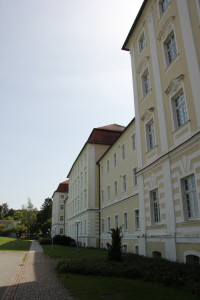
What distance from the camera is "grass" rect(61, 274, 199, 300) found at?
702cm

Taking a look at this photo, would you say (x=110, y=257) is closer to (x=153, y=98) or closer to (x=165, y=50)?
(x=153, y=98)

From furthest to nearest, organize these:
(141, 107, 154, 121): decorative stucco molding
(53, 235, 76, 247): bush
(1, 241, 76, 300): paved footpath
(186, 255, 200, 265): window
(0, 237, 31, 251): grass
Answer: (53, 235, 76, 247): bush
(0, 237, 31, 251): grass
(141, 107, 154, 121): decorative stucco molding
(186, 255, 200, 265): window
(1, 241, 76, 300): paved footpath

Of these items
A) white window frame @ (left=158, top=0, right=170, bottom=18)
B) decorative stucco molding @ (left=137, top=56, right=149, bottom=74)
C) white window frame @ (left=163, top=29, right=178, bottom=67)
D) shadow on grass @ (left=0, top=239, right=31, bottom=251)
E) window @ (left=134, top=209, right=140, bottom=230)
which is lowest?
shadow on grass @ (left=0, top=239, right=31, bottom=251)

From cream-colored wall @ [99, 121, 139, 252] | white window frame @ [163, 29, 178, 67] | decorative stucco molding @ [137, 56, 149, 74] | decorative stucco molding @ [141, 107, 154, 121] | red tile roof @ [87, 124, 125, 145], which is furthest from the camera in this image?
red tile roof @ [87, 124, 125, 145]

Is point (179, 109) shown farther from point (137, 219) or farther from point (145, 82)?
point (137, 219)

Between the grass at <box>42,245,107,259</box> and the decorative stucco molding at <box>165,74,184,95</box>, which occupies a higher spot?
the decorative stucco molding at <box>165,74,184,95</box>

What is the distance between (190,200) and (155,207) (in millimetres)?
3613

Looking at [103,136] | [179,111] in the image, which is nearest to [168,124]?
[179,111]

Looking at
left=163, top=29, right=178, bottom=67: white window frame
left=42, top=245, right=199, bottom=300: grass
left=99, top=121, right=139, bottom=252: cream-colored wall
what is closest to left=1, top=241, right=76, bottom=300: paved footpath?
left=42, top=245, right=199, bottom=300: grass

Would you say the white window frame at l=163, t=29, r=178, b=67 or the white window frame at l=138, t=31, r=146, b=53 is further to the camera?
the white window frame at l=138, t=31, r=146, b=53

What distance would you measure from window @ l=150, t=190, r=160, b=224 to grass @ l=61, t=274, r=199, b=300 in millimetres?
5087

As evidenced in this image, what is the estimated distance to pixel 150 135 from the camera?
15672 millimetres

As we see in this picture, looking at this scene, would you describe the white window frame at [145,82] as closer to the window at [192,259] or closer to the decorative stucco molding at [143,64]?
the decorative stucco molding at [143,64]

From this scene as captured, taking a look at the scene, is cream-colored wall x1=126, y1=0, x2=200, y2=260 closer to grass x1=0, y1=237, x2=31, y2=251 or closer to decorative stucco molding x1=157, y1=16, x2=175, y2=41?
decorative stucco molding x1=157, y1=16, x2=175, y2=41
